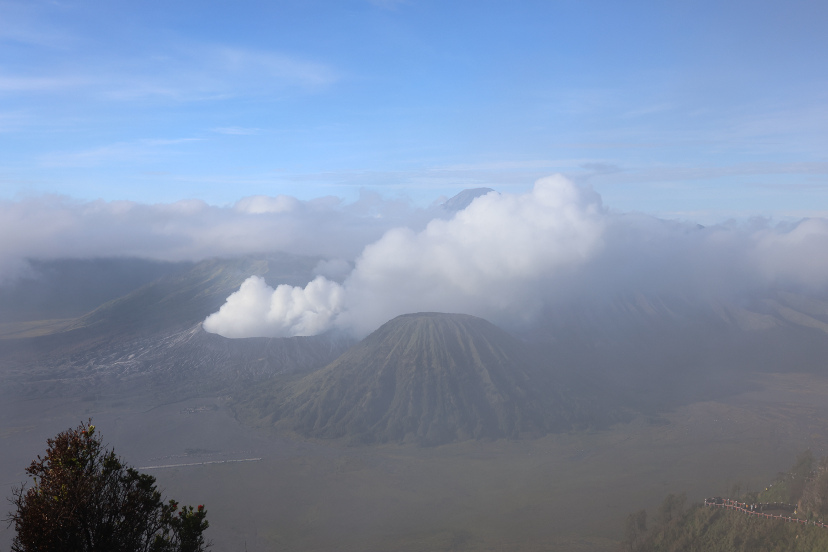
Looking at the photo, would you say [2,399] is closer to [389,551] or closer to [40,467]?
[389,551]

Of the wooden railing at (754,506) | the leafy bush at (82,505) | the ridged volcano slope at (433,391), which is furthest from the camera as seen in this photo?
the ridged volcano slope at (433,391)

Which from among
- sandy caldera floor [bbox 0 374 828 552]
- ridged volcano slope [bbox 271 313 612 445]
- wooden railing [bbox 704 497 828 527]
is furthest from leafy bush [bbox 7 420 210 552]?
ridged volcano slope [bbox 271 313 612 445]

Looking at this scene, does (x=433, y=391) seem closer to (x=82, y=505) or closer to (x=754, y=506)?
(x=754, y=506)

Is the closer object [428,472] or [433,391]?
[428,472]

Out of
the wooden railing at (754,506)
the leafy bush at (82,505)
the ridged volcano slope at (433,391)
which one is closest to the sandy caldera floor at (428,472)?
the ridged volcano slope at (433,391)

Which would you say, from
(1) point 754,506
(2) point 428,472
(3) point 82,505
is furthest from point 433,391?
(3) point 82,505

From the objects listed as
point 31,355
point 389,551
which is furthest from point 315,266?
point 389,551

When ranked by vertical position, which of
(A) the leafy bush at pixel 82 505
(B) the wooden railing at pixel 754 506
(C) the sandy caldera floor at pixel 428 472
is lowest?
(C) the sandy caldera floor at pixel 428 472

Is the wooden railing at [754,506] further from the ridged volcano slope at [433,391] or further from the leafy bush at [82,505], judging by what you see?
the leafy bush at [82,505]

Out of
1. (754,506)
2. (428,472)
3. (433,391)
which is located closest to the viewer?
(754,506)

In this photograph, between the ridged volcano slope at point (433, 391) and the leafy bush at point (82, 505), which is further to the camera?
the ridged volcano slope at point (433, 391)
